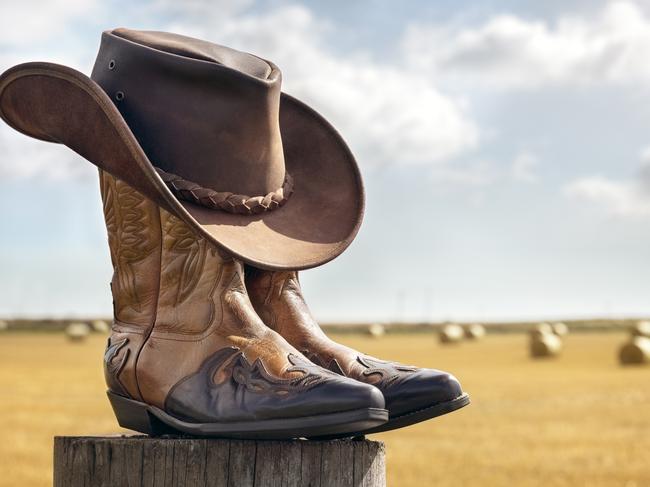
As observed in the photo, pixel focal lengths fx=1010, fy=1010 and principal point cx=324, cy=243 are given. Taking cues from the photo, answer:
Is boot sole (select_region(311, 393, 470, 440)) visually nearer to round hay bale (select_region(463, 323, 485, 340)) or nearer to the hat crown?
the hat crown

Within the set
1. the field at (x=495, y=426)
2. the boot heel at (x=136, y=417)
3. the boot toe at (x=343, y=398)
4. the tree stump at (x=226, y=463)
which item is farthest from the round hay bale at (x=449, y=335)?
the boot toe at (x=343, y=398)

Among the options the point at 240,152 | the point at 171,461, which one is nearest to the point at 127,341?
the point at 171,461

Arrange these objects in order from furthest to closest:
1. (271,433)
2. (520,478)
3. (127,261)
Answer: (520,478) → (127,261) → (271,433)

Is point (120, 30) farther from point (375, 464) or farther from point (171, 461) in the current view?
point (375, 464)

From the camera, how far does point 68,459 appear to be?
117 inches

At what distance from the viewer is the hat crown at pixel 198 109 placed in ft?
9.95

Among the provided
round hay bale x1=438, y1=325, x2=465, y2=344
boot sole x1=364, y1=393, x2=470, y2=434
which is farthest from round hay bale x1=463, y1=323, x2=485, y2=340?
boot sole x1=364, y1=393, x2=470, y2=434

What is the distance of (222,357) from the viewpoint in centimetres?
288

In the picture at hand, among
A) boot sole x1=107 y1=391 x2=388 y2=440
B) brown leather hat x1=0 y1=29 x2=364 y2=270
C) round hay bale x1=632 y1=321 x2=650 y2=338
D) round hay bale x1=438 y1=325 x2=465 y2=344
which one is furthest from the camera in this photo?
round hay bale x1=438 y1=325 x2=465 y2=344

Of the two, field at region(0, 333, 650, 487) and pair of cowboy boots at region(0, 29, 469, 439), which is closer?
pair of cowboy boots at region(0, 29, 469, 439)

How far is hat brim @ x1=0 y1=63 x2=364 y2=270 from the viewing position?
2.89 metres

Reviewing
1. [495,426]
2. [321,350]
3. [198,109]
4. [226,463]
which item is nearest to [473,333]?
→ [495,426]

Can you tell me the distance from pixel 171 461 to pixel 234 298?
0.49 m

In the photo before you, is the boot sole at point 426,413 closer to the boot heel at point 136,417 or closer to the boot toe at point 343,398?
the boot toe at point 343,398
